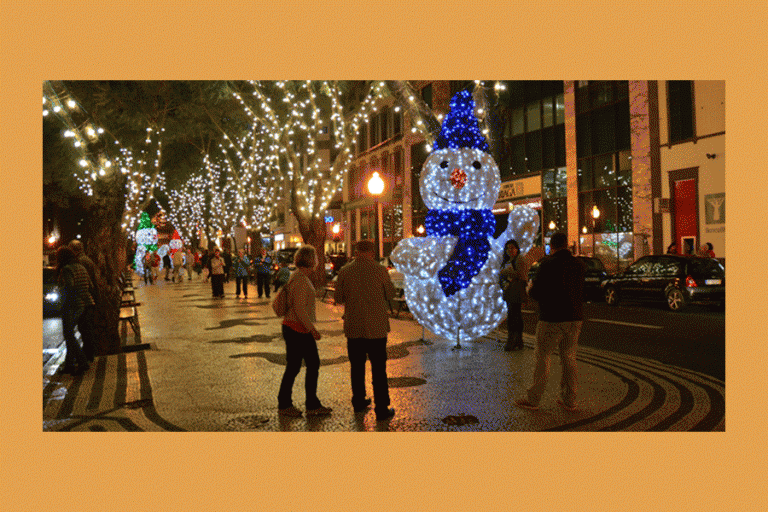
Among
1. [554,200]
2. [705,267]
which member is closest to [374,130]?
[554,200]

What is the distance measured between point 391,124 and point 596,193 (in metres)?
20.6

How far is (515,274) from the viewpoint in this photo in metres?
9.96

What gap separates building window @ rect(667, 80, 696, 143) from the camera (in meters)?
23.9

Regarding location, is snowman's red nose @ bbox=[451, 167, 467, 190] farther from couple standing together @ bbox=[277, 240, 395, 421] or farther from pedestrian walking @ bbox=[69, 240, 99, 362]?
pedestrian walking @ bbox=[69, 240, 99, 362]

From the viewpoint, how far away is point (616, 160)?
2689 cm

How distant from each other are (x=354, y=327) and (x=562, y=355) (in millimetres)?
1971

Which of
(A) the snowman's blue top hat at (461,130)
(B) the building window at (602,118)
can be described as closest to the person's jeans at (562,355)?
(A) the snowman's blue top hat at (461,130)

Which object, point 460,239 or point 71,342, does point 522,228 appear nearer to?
point 460,239

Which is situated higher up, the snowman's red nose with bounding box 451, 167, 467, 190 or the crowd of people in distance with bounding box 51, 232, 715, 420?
the snowman's red nose with bounding box 451, 167, 467, 190

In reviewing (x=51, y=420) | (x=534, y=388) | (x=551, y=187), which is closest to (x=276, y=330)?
(x=51, y=420)

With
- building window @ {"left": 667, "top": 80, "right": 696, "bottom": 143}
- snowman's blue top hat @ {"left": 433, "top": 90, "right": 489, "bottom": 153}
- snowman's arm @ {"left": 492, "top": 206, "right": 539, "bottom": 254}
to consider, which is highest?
building window @ {"left": 667, "top": 80, "right": 696, "bottom": 143}

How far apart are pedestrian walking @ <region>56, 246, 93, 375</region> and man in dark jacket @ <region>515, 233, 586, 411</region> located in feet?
19.3

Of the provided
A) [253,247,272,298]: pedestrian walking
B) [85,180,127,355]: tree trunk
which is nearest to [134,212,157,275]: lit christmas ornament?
[253,247,272,298]: pedestrian walking

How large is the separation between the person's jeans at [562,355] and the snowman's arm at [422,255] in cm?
344
